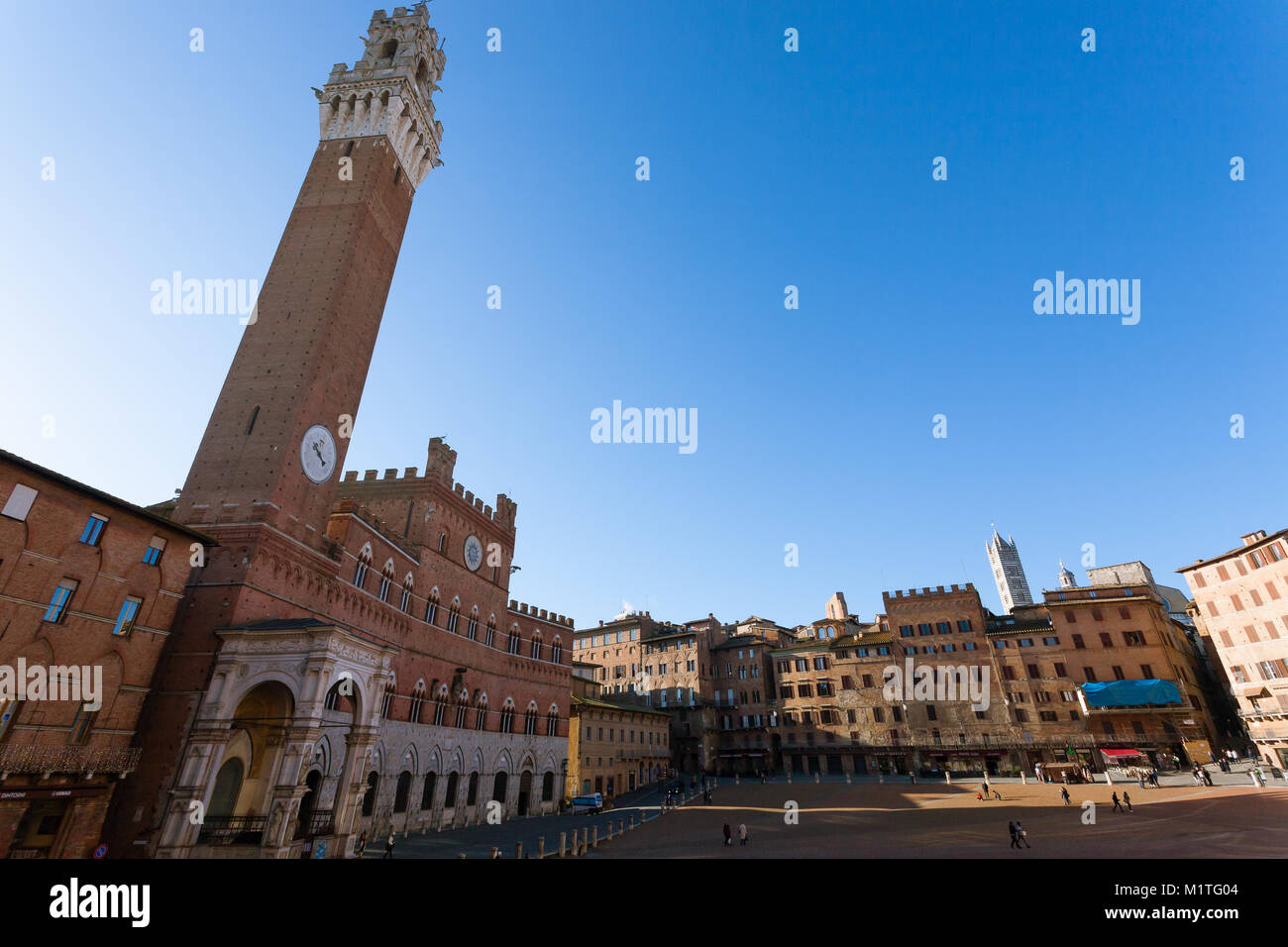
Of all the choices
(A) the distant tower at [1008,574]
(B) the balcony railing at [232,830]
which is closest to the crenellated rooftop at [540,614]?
(B) the balcony railing at [232,830]

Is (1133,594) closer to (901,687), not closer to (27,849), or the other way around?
(901,687)

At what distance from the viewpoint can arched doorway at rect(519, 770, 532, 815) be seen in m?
44.5

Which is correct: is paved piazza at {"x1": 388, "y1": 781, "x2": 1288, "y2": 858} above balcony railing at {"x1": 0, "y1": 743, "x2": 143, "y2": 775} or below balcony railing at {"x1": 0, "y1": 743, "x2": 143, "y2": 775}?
below

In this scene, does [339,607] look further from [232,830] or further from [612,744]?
[612,744]

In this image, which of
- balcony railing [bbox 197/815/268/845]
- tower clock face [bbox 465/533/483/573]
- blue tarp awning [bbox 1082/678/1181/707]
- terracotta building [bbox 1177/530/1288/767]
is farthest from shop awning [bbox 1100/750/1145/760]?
balcony railing [bbox 197/815/268/845]

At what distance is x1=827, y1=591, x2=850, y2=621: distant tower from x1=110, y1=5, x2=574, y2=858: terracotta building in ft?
165

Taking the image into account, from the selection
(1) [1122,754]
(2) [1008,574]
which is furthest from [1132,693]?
(2) [1008,574]

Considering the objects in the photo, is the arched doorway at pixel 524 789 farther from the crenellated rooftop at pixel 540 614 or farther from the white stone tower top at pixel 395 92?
the white stone tower top at pixel 395 92

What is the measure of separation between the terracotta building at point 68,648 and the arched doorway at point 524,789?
28.0m

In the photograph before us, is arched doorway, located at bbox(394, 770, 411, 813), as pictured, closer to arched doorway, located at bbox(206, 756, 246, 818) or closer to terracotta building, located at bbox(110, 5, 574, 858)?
terracotta building, located at bbox(110, 5, 574, 858)
